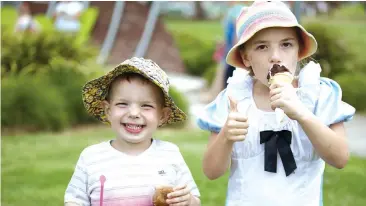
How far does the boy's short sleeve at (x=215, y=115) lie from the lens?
336cm

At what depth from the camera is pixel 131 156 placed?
327 centimetres

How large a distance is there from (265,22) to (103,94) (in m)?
0.81

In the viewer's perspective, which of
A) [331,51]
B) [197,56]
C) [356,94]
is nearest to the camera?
[356,94]

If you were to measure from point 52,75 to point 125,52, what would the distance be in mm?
6358

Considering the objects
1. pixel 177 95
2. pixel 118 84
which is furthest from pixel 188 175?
pixel 177 95

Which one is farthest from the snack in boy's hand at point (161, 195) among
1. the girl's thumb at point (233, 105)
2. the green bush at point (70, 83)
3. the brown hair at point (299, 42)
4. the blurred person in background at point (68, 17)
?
the blurred person in background at point (68, 17)

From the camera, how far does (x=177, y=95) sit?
→ 10.7 m

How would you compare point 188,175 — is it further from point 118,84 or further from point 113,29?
point 113,29

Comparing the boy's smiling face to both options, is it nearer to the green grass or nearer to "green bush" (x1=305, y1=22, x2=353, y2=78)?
the green grass

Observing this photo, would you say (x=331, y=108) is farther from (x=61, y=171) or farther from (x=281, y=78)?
(x=61, y=171)

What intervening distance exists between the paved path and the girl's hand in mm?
1870

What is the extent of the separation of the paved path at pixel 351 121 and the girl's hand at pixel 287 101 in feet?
6.13

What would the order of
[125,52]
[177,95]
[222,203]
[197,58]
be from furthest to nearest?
1. [197,58]
2. [125,52]
3. [177,95]
4. [222,203]

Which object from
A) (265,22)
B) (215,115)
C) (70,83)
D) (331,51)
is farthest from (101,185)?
(331,51)
